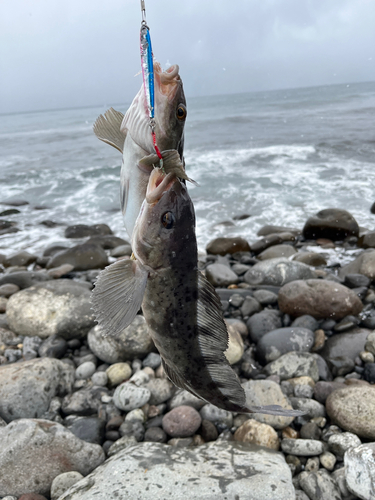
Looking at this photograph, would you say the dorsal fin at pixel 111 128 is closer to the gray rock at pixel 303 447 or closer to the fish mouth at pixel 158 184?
the fish mouth at pixel 158 184

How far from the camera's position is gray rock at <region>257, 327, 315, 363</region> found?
19.5 feet

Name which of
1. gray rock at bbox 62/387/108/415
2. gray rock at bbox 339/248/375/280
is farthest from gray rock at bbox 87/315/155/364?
gray rock at bbox 339/248/375/280

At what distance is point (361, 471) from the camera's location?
3.45 metres

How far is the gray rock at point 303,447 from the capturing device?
4172 mm

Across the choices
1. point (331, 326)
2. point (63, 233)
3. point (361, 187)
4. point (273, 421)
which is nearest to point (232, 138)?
point (361, 187)

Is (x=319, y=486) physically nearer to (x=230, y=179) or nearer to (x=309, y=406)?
(x=309, y=406)

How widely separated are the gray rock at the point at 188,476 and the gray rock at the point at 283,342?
2.15 metres

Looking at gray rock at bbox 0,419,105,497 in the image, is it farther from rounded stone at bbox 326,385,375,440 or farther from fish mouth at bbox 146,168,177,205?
fish mouth at bbox 146,168,177,205

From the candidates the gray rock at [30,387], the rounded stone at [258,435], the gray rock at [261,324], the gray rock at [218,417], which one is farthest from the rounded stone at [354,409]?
the gray rock at [30,387]

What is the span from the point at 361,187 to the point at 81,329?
611 inches

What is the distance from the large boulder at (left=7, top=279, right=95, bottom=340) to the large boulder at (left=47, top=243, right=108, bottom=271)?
149 inches

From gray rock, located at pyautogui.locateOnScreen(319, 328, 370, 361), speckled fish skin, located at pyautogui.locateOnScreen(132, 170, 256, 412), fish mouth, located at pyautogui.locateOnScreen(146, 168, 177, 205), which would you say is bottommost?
gray rock, located at pyautogui.locateOnScreen(319, 328, 370, 361)

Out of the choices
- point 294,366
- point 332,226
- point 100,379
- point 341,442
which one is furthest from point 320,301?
point 332,226

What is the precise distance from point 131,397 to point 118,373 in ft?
2.31
